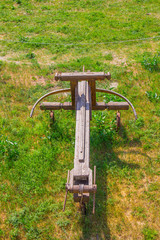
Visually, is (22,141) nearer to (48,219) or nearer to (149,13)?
(48,219)

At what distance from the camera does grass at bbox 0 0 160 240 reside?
5184 millimetres

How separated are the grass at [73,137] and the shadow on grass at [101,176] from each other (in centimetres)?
2

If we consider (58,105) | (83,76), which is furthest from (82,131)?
(58,105)

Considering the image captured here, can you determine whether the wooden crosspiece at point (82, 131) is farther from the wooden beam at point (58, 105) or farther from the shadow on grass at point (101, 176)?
the shadow on grass at point (101, 176)

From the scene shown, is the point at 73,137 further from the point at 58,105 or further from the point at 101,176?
the point at 101,176

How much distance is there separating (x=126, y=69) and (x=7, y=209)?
23.0 ft

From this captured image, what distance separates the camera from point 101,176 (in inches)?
236

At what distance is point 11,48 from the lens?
Result: 11367 millimetres

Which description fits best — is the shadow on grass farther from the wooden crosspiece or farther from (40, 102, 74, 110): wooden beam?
(40, 102, 74, 110): wooden beam

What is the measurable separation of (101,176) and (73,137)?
152 centimetres

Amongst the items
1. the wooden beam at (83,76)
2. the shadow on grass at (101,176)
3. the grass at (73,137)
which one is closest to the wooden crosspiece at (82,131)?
the wooden beam at (83,76)

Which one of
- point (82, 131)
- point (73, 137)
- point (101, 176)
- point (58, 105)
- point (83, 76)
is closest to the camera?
point (82, 131)

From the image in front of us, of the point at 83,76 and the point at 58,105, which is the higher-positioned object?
the point at 83,76

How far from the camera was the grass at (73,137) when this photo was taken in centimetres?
518
